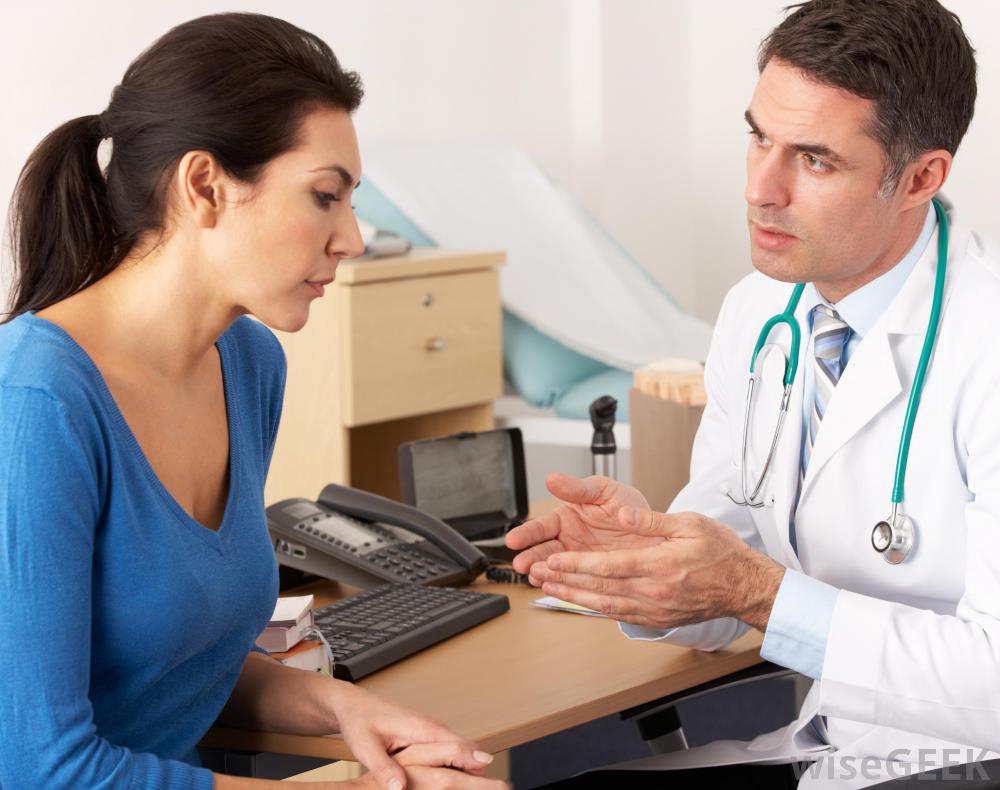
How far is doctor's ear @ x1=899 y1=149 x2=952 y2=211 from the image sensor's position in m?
1.61

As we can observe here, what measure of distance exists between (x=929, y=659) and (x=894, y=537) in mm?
173

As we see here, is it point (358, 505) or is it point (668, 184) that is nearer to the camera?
point (358, 505)

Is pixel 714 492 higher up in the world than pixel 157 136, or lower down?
lower down

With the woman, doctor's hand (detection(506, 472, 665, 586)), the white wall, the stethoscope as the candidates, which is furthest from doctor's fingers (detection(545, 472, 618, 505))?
the white wall

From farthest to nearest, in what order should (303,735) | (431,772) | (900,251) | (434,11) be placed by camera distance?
(434,11), (900,251), (303,735), (431,772)

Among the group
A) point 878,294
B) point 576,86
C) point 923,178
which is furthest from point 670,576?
point 576,86

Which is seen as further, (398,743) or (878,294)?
(878,294)

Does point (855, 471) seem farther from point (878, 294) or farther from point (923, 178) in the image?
point (923, 178)

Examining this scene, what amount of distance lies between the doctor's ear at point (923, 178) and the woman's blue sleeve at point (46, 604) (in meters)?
1.03

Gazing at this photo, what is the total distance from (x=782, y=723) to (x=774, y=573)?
6.04 feet

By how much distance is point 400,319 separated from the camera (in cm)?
329

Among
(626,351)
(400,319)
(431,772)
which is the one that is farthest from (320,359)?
(431,772)

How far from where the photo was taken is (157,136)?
1319 mm

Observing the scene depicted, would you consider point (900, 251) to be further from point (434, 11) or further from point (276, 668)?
point (434, 11)
